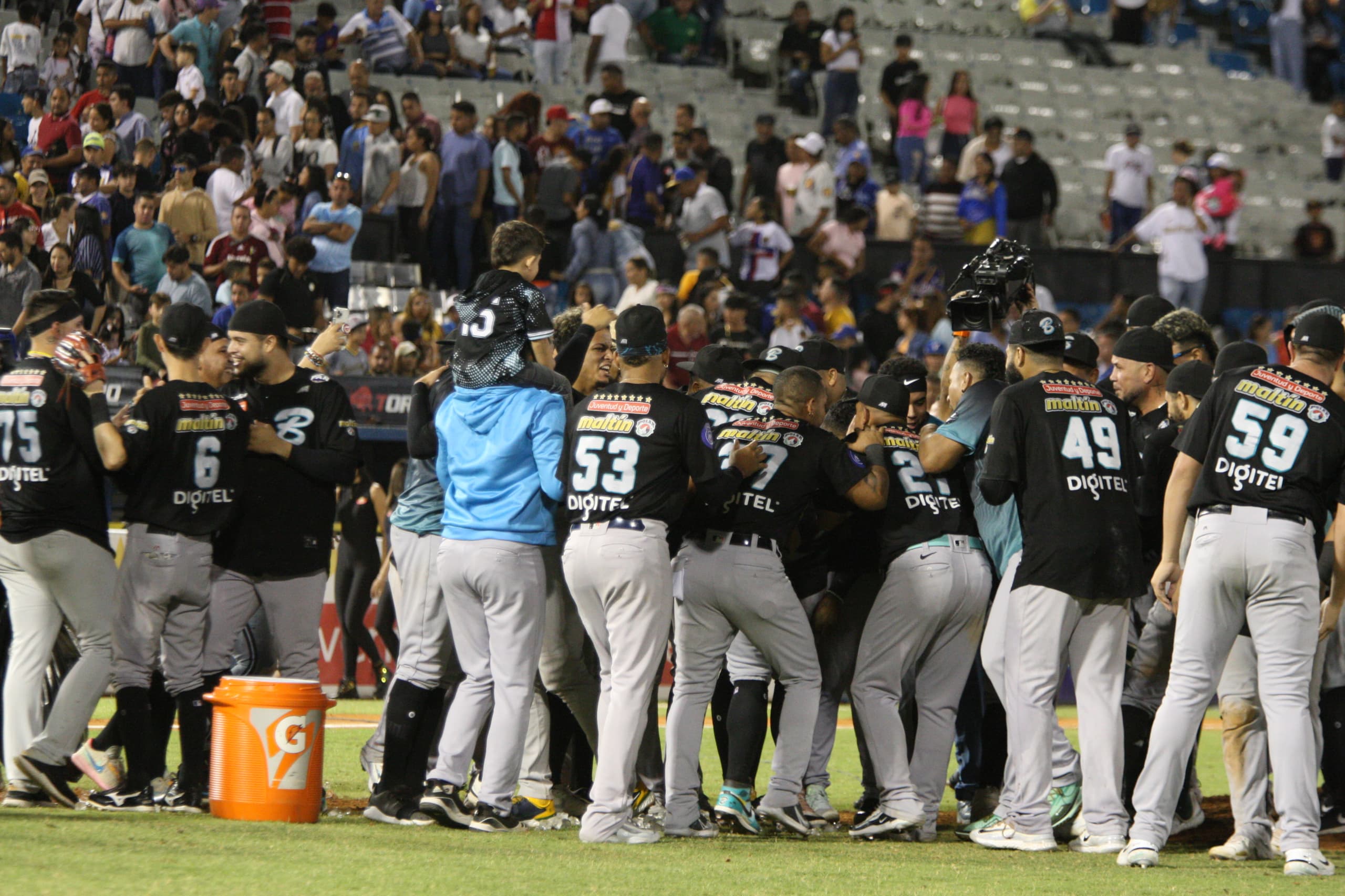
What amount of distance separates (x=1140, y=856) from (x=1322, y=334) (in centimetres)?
222

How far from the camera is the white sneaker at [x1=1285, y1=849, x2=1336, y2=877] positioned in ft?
20.9

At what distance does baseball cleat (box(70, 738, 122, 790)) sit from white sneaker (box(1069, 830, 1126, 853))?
4139 millimetres

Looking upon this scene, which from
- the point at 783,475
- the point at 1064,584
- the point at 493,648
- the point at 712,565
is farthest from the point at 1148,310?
the point at 493,648

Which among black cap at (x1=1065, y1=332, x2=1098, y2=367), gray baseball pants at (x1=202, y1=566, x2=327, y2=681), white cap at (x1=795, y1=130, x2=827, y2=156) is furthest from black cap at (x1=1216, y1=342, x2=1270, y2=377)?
white cap at (x1=795, y1=130, x2=827, y2=156)

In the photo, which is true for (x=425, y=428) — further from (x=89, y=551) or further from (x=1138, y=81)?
(x=1138, y=81)

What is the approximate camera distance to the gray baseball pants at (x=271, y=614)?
7.35 meters

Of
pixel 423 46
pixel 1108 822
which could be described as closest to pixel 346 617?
pixel 1108 822

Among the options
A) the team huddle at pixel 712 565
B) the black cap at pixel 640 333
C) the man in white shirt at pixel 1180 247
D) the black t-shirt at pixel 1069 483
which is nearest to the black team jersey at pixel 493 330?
the team huddle at pixel 712 565

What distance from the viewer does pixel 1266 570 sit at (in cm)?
652

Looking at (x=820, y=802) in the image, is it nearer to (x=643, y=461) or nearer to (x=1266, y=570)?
(x=643, y=461)

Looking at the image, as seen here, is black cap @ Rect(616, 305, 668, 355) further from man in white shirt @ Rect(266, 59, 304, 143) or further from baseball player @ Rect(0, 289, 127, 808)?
man in white shirt @ Rect(266, 59, 304, 143)

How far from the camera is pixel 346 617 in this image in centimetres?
1326

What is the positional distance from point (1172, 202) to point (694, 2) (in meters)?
7.16

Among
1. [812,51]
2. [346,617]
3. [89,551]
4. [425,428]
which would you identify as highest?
[812,51]
